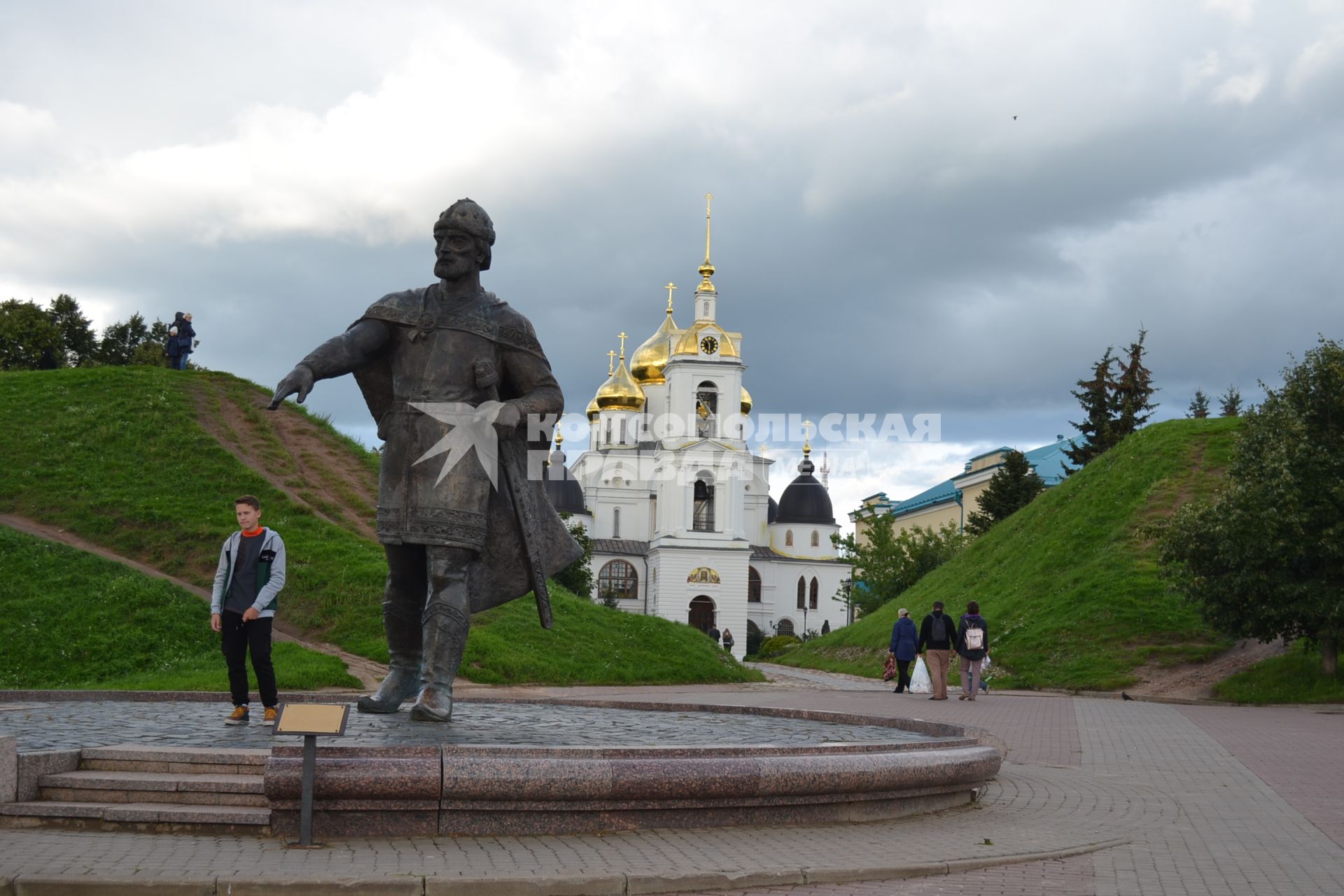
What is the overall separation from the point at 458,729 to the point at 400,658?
3.04ft

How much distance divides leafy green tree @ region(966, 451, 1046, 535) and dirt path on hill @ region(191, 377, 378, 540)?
31.1 metres

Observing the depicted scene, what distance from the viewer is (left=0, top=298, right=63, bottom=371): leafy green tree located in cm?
5222

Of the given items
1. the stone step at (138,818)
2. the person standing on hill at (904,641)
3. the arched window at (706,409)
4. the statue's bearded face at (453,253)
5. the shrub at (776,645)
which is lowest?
the shrub at (776,645)

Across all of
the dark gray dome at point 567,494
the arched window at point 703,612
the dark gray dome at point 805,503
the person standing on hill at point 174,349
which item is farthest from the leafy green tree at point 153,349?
the dark gray dome at point 805,503

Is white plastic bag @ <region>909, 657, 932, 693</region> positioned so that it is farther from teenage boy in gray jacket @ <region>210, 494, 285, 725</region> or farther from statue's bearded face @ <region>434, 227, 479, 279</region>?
statue's bearded face @ <region>434, 227, 479, 279</region>

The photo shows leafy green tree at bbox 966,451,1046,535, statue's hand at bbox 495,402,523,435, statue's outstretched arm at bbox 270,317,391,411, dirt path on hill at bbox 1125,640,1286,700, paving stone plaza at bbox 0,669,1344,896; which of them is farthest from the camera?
leafy green tree at bbox 966,451,1046,535

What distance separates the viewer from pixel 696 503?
84312 mm

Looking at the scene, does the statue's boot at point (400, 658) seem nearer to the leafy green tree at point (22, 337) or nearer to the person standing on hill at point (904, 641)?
the person standing on hill at point (904, 641)

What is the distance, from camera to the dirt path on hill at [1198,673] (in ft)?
74.6

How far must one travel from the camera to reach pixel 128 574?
20812mm

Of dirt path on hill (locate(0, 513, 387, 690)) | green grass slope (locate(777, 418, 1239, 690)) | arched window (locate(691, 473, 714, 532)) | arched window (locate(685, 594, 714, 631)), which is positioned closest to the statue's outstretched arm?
dirt path on hill (locate(0, 513, 387, 690))

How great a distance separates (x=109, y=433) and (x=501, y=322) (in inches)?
945

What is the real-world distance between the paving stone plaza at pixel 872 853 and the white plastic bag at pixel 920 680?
12.2m

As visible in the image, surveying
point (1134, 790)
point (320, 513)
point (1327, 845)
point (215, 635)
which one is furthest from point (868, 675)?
point (1327, 845)
